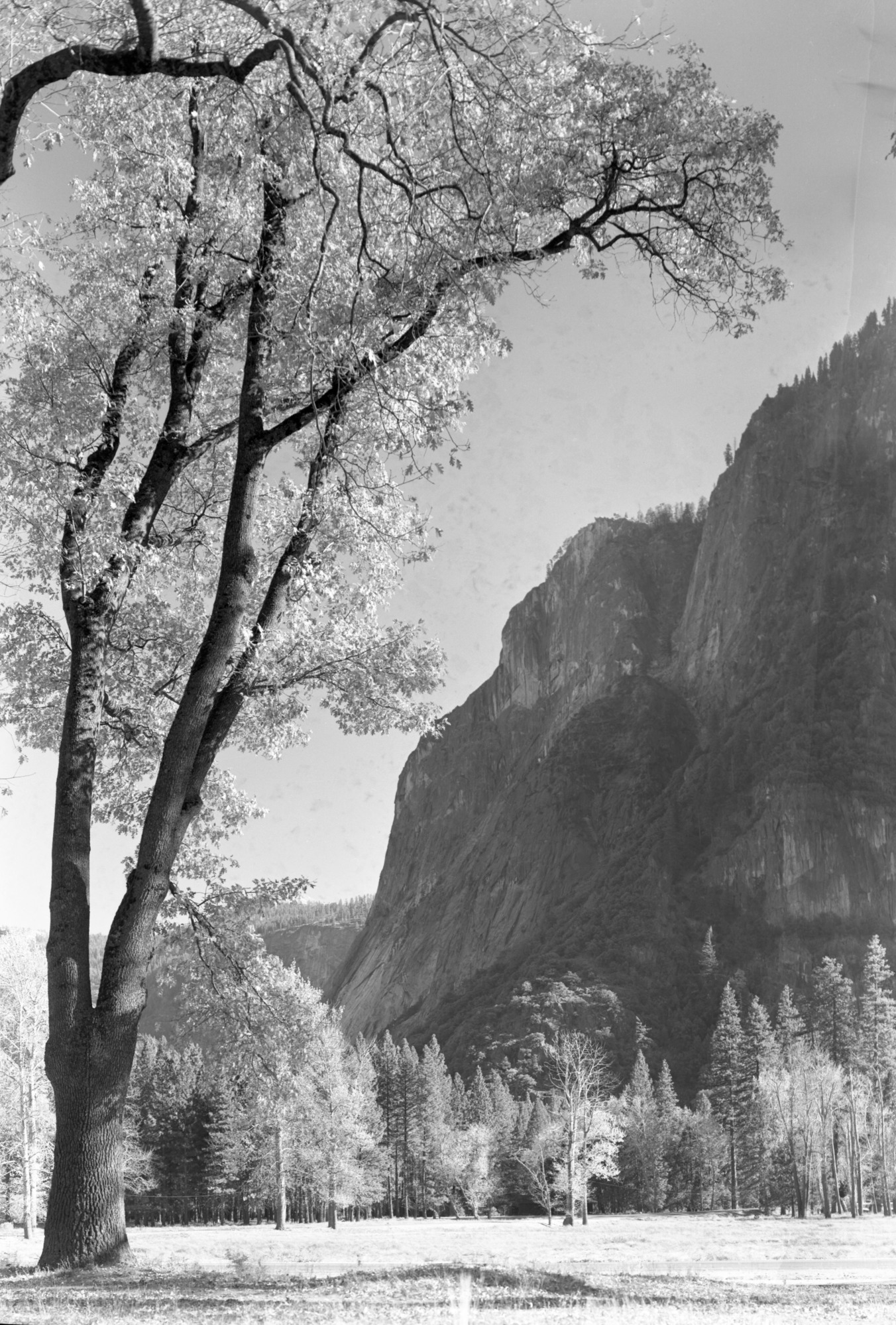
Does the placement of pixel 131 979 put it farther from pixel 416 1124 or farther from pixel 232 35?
pixel 416 1124

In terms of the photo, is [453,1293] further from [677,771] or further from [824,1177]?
[677,771]

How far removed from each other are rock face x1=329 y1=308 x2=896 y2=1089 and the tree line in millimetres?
5093

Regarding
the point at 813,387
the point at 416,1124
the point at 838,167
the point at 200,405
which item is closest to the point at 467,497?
the point at 200,405

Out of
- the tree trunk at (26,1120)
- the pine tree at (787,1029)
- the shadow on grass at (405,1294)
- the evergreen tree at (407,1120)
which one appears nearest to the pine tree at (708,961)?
the pine tree at (787,1029)

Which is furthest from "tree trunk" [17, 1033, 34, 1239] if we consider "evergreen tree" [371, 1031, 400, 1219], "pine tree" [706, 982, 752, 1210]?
"pine tree" [706, 982, 752, 1210]

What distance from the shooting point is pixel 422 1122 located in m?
59.4

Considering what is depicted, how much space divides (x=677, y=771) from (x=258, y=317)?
479 ft

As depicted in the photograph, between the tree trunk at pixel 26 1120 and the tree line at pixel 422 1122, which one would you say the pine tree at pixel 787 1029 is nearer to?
the tree line at pixel 422 1122

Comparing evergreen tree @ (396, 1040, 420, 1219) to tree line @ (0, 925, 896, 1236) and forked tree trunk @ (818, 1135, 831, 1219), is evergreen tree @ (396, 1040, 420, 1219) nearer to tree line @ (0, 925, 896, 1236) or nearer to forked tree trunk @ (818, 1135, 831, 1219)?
tree line @ (0, 925, 896, 1236)

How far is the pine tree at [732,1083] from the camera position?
5600cm

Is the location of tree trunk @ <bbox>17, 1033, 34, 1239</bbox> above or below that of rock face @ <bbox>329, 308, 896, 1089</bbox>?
below

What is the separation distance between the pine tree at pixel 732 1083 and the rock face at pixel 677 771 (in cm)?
1178

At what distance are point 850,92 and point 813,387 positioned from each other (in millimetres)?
2143

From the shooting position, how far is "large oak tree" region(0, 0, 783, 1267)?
23.8ft
